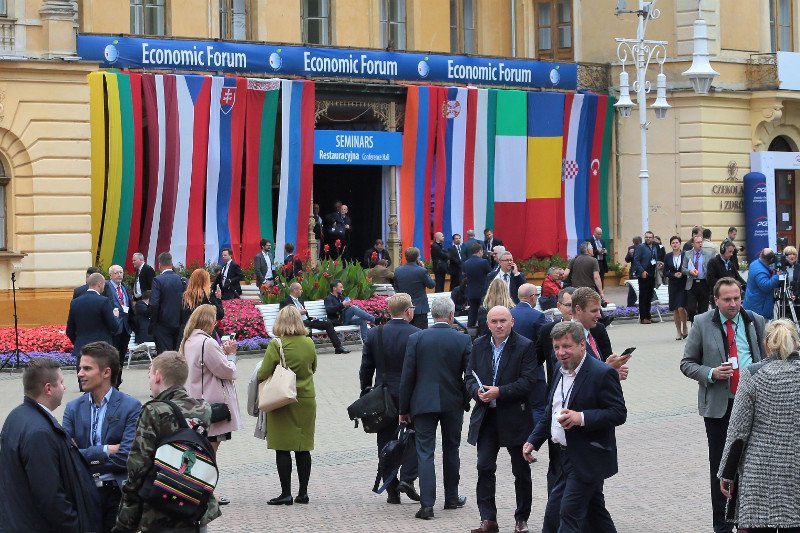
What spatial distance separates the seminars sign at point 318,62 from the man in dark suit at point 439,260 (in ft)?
12.9

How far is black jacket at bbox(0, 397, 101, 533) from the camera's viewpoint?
25.7ft

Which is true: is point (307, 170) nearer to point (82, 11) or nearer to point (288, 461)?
point (82, 11)

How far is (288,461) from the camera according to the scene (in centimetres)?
1321

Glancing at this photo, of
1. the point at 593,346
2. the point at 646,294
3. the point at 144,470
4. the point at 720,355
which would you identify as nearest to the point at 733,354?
the point at 720,355

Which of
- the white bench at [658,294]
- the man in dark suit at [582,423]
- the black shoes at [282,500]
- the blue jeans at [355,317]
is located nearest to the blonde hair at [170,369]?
the man in dark suit at [582,423]

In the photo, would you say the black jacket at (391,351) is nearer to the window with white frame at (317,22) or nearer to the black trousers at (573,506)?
the black trousers at (573,506)

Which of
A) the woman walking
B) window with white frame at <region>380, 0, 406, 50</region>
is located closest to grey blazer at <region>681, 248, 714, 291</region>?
window with white frame at <region>380, 0, 406, 50</region>

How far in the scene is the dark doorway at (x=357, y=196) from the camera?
3662 cm

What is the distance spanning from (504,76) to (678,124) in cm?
471

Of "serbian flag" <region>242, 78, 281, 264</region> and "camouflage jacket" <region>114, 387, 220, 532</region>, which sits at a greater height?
"serbian flag" <region>242, 78, 281, 264</region>

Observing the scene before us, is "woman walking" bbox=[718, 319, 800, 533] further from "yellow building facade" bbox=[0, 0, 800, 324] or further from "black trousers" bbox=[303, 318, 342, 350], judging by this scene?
"yellow building facade" bbox=[0, 0, 800, 324]

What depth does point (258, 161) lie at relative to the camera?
33594 millimetres

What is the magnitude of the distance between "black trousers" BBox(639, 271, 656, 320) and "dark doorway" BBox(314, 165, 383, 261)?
781cm

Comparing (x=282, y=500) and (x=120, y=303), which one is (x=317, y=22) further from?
(x=282, y=500)
